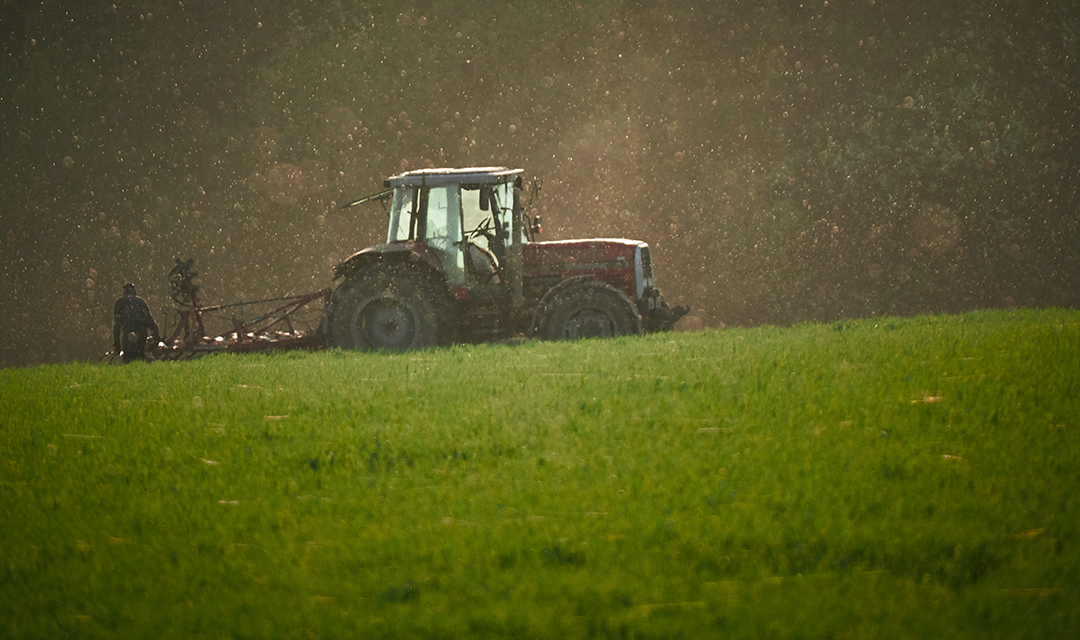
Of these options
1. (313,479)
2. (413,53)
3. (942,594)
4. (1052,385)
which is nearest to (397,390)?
(313,479)

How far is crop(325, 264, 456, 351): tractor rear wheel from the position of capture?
582 inches

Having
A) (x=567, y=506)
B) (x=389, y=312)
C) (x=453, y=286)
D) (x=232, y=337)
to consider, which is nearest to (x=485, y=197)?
(x=453, y=286)

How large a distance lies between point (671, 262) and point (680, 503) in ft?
82.5

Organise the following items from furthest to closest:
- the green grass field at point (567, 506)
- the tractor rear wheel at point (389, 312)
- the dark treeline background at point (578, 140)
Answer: the dark treeline background at point (578, 140), the tractor rear wheel at point (389, 312), the green grass field at point (567, 506)

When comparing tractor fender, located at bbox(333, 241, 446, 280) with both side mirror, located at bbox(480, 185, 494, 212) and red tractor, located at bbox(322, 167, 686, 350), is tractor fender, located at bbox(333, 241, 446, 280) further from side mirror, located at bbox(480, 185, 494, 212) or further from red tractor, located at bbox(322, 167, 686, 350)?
side mirror, located at bbox(480, 185, 494, 212)

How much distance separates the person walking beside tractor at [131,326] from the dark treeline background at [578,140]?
13.8m

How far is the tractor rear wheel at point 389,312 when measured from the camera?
48.5 ft

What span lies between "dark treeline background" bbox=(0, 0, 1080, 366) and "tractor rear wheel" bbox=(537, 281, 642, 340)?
15.3 meters

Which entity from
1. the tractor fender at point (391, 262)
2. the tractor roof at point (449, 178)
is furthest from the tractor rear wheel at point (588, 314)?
the tractor roof at point (449, 178)

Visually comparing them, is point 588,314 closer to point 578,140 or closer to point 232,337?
point 232,337

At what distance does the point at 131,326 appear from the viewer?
612 inches

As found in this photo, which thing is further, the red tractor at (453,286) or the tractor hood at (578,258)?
the tractor hood at (578,258)

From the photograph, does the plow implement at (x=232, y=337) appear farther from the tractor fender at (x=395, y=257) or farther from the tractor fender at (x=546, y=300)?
the tractor fender at (x=546, y=300)

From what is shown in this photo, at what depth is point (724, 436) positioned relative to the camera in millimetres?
Result: 7098
